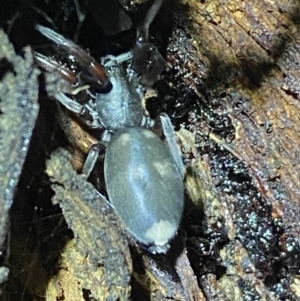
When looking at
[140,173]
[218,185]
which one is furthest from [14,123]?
[218,185]

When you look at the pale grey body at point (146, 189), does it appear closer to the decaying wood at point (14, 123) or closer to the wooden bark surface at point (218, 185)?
the wooden bark surface at point (218, 185)

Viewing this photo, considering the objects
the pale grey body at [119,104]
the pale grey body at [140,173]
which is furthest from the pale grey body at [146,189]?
the pale grey body at [119,104]

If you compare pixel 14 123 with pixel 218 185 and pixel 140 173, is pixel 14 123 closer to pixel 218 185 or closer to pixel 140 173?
pixel 140 173

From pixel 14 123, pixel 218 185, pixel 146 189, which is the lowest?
pixel 218 185

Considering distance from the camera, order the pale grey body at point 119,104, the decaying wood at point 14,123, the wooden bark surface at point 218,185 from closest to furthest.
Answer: the decaying wood at point 14,123 < the wooden bark surface at point 218,185 < the pale grey body at point 119,104

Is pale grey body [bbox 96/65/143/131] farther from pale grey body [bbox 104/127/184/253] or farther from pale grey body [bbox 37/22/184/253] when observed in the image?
pale grey body [bbox 104/127/184/253]

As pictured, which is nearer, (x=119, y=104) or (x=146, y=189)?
(x=146, y=189)

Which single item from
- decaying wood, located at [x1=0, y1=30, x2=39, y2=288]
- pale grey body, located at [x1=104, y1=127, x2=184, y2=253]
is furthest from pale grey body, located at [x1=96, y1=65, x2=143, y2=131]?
decaying wood, located at [x1=0, y1=30, x2=39, y2=288]
